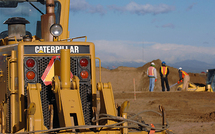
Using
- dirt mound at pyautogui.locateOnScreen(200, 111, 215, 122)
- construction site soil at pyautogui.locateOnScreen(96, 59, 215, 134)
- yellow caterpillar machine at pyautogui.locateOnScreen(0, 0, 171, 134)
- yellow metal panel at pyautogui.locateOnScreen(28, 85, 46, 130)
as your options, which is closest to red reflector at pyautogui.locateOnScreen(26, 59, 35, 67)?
yellow caterpillar machine at pyautogui.locateOnScreen(0, 0, 171, 134)

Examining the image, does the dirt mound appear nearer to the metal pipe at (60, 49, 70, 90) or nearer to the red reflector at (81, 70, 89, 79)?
the red reflector at (81, 70, 89, 79)

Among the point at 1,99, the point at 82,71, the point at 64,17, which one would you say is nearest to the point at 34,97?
the point at 82,71

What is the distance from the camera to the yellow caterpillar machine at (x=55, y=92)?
15.4 feet

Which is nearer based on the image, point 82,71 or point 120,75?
point 82,71

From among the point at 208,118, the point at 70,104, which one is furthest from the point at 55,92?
the point at 208,118

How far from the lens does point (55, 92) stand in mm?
4754

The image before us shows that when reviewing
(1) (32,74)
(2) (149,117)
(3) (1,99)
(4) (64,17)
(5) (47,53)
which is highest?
(4) (64,17)

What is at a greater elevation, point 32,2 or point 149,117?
point 32,2

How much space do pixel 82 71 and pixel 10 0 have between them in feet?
9.76

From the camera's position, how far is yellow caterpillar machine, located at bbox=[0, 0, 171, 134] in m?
4.70

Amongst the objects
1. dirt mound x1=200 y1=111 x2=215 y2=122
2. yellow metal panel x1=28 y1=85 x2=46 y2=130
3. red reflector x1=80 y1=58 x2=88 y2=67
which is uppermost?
red reflector x1=80 y1=58 x2=88 y2=67

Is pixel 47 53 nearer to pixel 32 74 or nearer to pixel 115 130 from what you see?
pixel 32 74

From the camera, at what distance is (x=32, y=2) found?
7383 millimetres

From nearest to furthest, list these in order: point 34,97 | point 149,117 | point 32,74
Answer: point 34,97, point 32,74, point 149,117
